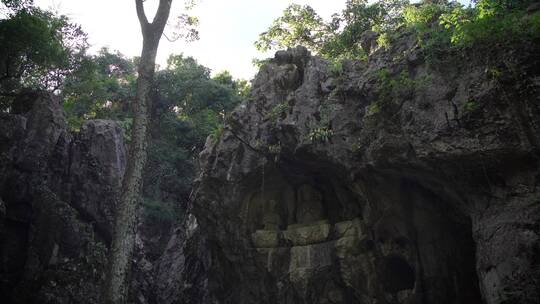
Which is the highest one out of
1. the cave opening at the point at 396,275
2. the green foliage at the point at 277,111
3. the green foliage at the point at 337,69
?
the green foliage at the point at 337,69

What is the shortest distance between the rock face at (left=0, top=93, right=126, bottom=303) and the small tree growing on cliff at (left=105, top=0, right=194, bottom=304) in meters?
6.62

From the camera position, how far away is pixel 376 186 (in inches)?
504

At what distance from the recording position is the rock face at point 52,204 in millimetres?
15180

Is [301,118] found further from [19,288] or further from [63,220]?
[19,288]

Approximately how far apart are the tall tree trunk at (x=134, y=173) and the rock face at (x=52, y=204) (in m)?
6.62

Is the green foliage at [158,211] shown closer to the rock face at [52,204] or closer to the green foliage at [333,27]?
the rock face at [52,204]

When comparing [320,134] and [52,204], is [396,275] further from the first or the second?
[52,204]

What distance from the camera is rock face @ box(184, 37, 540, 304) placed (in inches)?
355

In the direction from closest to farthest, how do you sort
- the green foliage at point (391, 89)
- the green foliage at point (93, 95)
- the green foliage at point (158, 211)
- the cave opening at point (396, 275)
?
the green foliage at point (391, 89)
the cave opening at point (396, 275)
the green foliage at point (158, 211)
the green foliage at point (93, 95)

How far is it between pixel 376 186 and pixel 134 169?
23.9 feet

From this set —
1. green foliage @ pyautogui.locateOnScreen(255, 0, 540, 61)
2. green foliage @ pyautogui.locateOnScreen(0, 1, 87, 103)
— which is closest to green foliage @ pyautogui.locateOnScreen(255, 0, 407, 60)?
green foliage @ pyautogui.locateOnScreen(255, 0, 540, 61)

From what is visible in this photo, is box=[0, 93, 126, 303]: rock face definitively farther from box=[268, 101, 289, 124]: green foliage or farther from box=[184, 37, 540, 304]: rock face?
box=[268, 101, 289, 124]: green foliage

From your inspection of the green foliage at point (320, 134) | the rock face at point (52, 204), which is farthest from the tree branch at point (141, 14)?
the rock face at point (52, 204)

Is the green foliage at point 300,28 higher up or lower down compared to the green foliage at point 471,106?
higher up
